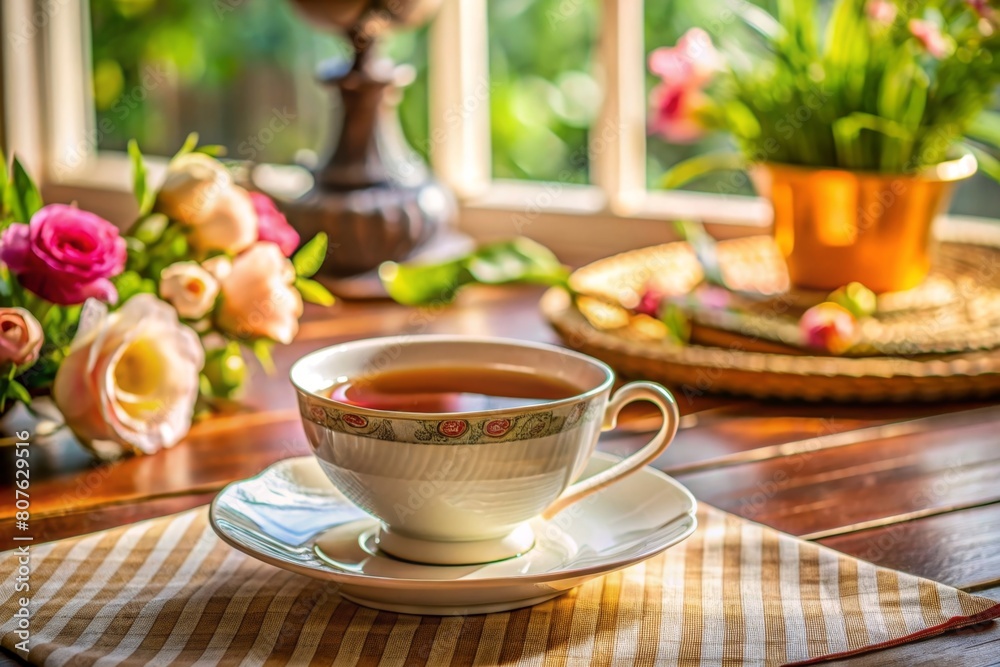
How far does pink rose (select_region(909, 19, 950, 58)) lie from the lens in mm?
1131

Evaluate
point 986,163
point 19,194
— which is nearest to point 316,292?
point 19,194

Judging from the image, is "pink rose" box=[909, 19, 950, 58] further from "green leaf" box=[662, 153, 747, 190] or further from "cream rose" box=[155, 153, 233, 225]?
"cream rose" box=[155, 153, 233, 225]

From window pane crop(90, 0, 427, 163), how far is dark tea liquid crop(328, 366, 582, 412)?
5.85 feet

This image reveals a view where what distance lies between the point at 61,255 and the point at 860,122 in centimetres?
77

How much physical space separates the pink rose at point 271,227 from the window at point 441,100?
2.03ft

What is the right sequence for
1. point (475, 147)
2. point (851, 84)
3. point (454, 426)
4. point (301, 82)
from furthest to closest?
point (301, 82) → point (475, 147) → point (851, 84) → point (454, 426)

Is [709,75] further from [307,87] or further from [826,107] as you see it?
[307,87]

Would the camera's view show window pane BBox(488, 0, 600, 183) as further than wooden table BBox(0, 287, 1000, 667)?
Yes

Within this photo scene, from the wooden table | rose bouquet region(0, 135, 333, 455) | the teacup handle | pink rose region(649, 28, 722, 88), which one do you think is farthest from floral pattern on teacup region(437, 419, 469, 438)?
pink rose region(649, 28, 722, 88)

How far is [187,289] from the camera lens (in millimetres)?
953

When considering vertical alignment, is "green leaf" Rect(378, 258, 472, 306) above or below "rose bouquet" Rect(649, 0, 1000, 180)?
below

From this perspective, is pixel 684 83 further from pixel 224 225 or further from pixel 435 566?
pixel 435 566

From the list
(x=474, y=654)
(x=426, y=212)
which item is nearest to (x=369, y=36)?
(x=426, y=212)

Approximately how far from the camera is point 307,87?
2.58 metres
